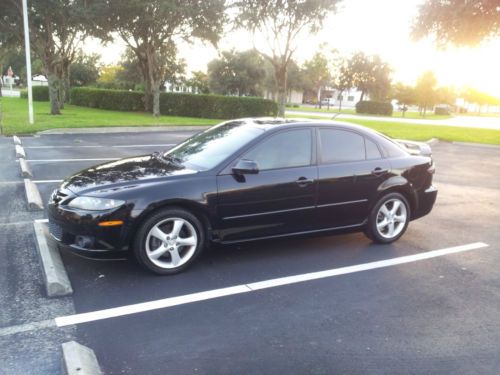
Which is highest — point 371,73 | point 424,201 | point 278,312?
point 371,73

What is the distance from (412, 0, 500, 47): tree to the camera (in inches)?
851

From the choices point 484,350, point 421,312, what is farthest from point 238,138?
point 484,350

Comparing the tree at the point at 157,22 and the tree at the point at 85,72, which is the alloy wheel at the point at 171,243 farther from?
the tree at the point at 85,72

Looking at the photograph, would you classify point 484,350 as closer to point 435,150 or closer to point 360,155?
point 360,155

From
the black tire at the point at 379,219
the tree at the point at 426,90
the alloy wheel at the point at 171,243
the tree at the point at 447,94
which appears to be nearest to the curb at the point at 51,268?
the alloy wheel at the point at 171,243

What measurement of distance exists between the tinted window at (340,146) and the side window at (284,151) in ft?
0.65

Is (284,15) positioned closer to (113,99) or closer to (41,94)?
(113,99)

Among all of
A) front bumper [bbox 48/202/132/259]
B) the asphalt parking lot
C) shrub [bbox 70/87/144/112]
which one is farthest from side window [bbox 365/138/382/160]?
shrub [bbox 70/87/144/112]

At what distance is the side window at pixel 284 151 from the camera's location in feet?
16.4

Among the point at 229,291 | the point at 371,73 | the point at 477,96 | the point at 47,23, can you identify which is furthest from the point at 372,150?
the point at 477,96

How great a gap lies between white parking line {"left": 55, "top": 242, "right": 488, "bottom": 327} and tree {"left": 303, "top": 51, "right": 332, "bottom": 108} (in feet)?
192

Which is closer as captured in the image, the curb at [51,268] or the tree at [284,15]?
the curb at [51,268]

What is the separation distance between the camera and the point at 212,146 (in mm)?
5320

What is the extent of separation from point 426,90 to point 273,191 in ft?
172
